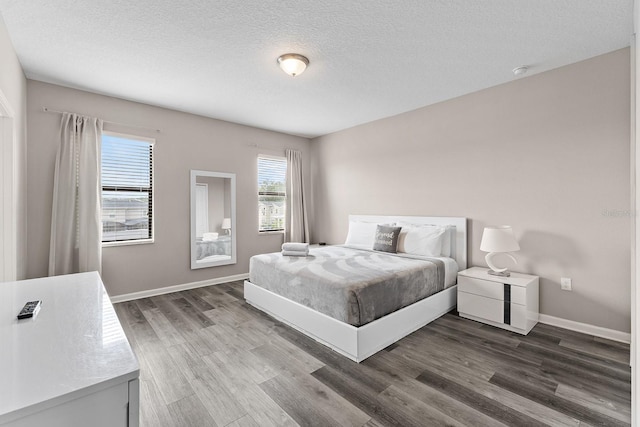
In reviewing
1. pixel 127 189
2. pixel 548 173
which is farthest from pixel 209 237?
pixel 548 173

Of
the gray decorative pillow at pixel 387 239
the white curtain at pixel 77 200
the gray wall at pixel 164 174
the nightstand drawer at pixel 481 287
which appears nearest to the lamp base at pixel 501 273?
the nightstand drawer at pixel 481 287

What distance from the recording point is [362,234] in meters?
4.40

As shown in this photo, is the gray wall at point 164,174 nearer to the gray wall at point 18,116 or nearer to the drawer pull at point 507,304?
the gray wall at point 18,116

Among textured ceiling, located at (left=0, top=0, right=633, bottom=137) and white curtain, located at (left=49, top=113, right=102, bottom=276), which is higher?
textured ceiling, located at (left=0, top=0, right=633, bottom=137)

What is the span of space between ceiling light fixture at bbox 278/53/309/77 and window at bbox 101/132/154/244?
236 centimetres

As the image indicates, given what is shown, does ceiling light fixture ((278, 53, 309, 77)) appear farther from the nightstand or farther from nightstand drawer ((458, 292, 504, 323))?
nightstand drawer ((458, 292, 504, 323))

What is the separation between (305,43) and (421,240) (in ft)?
8.49

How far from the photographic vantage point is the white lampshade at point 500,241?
2.98 metres

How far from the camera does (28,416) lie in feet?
2.08

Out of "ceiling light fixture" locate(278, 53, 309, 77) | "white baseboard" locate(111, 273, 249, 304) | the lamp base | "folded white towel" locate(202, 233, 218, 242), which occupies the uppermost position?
"ceiling light fixture" locate(278, 53, 309, 77)

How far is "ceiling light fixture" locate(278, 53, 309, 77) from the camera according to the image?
2.68m

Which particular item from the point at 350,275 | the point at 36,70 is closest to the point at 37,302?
the point at 350,275

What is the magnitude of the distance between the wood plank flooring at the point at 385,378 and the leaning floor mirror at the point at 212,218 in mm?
1559

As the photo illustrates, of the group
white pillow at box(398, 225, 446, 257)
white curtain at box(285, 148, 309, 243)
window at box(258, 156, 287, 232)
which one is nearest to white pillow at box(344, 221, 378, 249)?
white pillow at box(398, 225, 446, 257)
